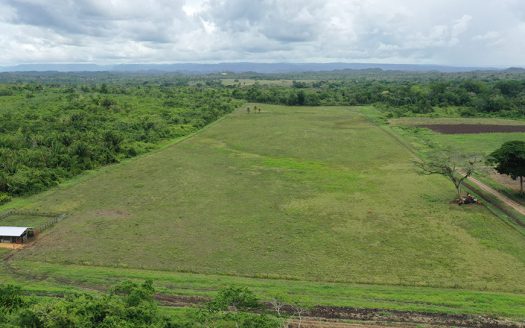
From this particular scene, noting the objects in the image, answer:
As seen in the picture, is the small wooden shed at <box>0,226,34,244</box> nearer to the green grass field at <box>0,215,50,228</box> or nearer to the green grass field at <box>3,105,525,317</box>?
the green grass field at <box>3,105,525,317</box>

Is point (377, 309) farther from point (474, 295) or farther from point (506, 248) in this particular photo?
point (506, 248)

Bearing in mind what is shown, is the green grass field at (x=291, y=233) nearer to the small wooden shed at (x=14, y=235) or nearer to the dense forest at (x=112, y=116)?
the small wooden shed at (x=14, y=235)

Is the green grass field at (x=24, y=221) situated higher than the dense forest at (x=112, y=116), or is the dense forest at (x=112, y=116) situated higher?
the dense forest at (x=112, y=116)

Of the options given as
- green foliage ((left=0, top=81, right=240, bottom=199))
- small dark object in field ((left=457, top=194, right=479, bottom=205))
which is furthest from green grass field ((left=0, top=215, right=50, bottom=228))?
small dark object in field ((left=457, top=194, right=479, bottom=205))

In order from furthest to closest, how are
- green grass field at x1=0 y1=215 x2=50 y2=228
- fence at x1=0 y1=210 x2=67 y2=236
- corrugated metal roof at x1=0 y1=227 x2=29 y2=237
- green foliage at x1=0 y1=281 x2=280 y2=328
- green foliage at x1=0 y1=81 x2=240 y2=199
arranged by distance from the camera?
1. green foliage at x1=0 y1=81 x2=240 y2=199
2. fence at x1=0 y1=210 x2=67 y2=236
3. green grass field at x1=0 y1=215 x2=50 y2=228
4. corrugated metal roof at x1=0 y1=227 x2=29 y2=237
5. green foliage at x1=0 y1=281 x2=280 y2=328

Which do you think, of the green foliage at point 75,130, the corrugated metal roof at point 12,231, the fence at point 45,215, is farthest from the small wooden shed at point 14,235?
the green foliage at point 75,130
